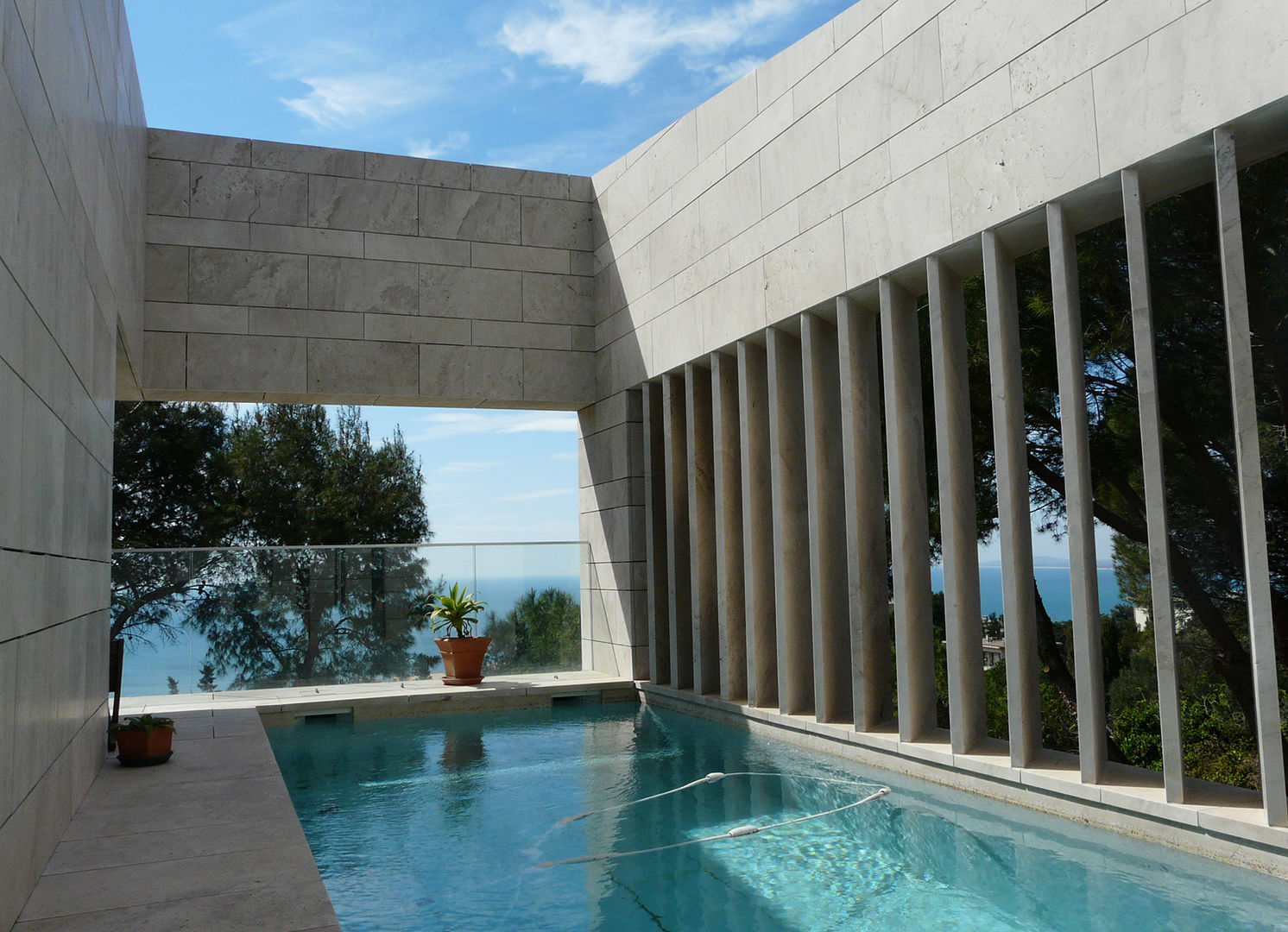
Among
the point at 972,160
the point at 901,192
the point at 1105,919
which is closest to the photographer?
the point at 1105,919

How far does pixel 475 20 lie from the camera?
40.7 ft

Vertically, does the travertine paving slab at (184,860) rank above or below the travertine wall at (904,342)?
below

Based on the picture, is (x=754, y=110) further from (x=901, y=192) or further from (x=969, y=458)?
(x=969, y=458)

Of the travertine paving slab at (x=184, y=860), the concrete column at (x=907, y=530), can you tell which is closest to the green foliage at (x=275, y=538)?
the travertine paving slab at (x=184, y=860)

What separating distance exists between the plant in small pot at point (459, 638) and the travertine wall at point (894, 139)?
3.27m

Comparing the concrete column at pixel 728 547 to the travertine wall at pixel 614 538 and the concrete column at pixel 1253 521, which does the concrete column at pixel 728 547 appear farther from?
the concrete column at pixel 1253 521

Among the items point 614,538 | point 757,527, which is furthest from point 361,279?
point 757,527

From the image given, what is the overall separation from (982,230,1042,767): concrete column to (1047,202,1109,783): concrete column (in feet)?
1.37

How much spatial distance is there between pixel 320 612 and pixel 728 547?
194 inches

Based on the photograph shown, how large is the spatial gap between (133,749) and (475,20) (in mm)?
9160

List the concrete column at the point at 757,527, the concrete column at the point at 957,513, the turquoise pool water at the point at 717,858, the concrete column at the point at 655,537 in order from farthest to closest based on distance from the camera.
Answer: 1. the concrete column at the point at 655,537
2. the concrete column at the point at 757,527
3. the concrete column at the point at 957,513
4. the turquoise pool water at the point at 717,858

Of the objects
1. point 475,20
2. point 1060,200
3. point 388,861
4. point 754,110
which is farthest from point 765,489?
point 475,20

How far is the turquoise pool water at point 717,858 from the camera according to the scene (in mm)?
4434

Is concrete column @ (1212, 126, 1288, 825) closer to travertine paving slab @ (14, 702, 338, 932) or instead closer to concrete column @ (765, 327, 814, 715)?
travertine paving slab @ (14, 702, 338, 932)
